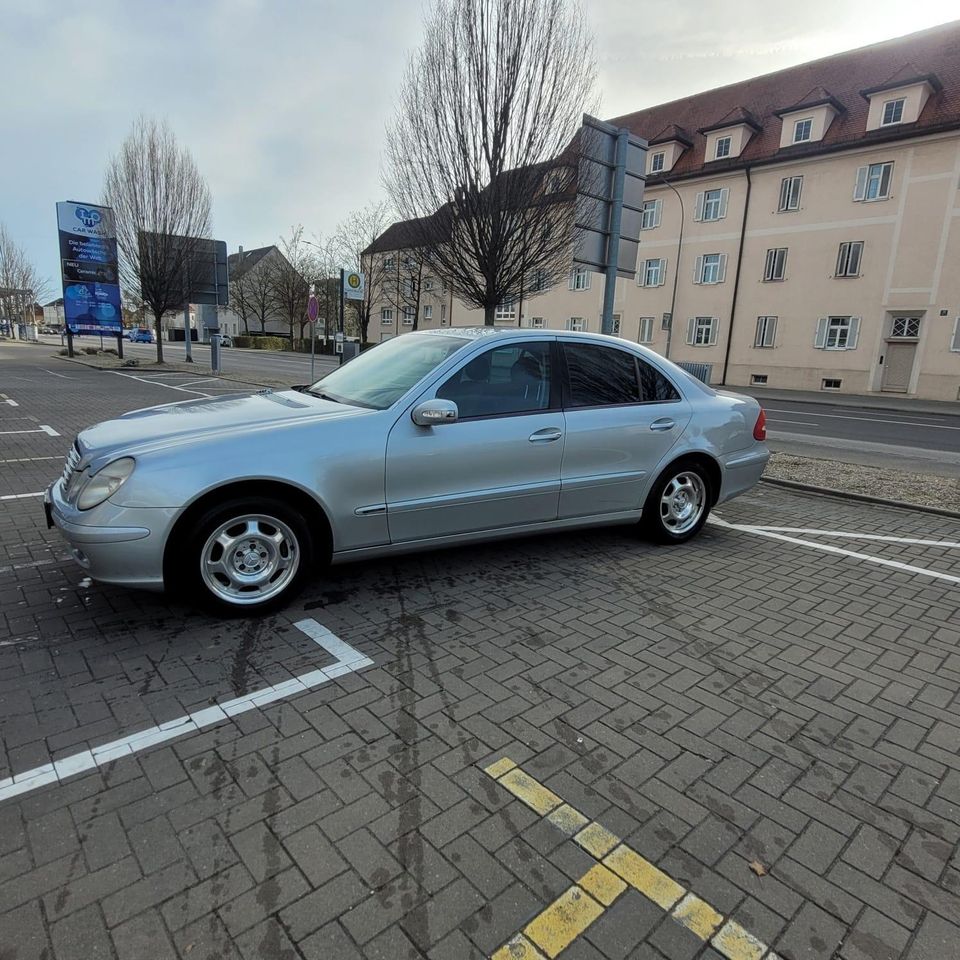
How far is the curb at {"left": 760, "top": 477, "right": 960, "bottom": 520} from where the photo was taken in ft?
21.6

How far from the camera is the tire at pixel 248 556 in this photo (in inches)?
133

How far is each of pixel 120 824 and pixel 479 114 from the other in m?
11.7

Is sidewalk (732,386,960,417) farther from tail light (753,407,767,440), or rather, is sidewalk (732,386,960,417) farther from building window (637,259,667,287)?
tail light (753,407,767,440)

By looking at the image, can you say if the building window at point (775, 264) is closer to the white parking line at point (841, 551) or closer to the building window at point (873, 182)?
the building window at point (873, 182)

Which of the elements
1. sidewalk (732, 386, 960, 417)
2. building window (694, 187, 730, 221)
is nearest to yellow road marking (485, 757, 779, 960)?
sidewalk (732, 386, 960, 417)

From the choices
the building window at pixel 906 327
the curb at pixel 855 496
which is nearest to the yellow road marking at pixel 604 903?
the curb at pixel 855 496

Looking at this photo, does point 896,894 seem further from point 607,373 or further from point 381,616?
point 607,373

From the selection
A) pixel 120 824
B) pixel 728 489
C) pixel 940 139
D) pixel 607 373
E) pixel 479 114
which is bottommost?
pixel 120 824

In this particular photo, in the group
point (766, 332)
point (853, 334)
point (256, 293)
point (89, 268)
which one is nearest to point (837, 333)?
point (853, 334)

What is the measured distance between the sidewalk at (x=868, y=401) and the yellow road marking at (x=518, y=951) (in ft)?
72.3

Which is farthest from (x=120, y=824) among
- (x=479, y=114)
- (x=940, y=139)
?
(x=940, y=139)

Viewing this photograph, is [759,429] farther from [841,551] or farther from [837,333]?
[837,333]

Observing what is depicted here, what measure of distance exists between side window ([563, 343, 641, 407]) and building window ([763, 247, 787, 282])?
29851mm

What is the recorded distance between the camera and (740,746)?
2.66 m
